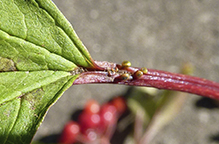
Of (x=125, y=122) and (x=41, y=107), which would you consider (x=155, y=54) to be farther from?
(x=41, y=107)

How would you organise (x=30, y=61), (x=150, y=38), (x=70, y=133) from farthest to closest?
(x=150, y=38)
(x=70, y=133)
(x=30, y=61)

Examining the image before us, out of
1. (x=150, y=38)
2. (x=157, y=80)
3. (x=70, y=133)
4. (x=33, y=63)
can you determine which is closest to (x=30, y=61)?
(x=33, y=63)

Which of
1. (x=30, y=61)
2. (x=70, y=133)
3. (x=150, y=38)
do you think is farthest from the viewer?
(x=150, y=38)

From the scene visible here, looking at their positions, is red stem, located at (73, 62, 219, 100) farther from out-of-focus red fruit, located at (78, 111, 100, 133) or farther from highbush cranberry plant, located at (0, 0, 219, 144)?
out-of-focus red fruit, located at (78, 111, 100, 133)

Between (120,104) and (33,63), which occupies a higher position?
(120,104)

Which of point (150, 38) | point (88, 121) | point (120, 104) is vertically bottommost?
point (88, 121)

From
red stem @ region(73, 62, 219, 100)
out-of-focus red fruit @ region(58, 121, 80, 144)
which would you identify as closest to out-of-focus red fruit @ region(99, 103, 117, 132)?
out-of-focus red fruit @ region(58, 121, 80, 144)

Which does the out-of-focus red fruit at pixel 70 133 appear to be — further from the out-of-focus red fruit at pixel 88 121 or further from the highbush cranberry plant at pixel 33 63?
the highbush cranberry plant at pixel 33 63

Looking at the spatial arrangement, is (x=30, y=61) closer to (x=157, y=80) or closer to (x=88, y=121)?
(x=157, y=80)
